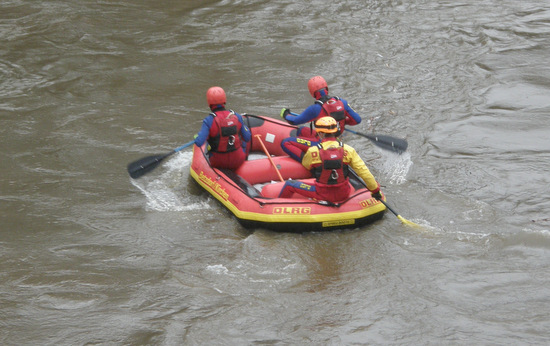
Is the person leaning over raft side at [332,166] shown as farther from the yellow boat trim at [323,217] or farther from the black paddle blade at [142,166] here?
the black paddle blade at [142,166]

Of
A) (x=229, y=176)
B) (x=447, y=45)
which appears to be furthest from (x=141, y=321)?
(x=447, y=45)

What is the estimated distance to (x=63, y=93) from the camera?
453 inches

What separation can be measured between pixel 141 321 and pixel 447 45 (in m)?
9.45

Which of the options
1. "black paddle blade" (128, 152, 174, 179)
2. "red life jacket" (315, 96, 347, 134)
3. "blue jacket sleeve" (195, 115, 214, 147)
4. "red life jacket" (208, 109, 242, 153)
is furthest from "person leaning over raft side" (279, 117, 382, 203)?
"black paddle blade" (128, 152, 174, 179)

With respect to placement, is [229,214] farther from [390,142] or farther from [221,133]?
[390,142]

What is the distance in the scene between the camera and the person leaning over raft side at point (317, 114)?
7930mm

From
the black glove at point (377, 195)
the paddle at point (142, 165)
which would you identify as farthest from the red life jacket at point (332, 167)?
the paddle at point (142, 165)

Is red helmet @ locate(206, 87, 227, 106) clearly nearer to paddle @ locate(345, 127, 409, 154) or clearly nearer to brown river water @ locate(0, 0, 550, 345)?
brown river water @ locate(0, 0, 550, 345)

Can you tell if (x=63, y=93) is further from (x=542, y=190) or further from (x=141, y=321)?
(x=542, y=190)

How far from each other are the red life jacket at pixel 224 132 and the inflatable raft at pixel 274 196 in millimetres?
301

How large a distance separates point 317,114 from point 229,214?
1554mm

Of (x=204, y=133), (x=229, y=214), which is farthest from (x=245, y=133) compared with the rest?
(x=229, y=214)

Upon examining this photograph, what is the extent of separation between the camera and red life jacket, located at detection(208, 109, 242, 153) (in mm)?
7746

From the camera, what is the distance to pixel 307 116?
8.09 meters
